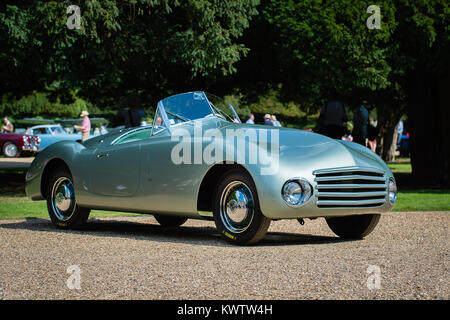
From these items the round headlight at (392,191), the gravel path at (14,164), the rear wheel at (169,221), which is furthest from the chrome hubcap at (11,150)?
the round headlight at (392,191)

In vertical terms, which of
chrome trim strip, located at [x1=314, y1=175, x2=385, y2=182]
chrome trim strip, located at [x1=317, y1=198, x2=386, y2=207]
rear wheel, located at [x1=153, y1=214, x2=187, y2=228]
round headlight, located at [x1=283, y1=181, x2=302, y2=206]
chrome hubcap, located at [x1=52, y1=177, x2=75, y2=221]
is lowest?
rear wheel, located at [x1=153, y1=214, x2=187, y2=228]

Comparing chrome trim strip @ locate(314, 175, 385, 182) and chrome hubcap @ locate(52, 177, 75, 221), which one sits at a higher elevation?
chrome trim strip @ locate(314, 175, 385, 182)

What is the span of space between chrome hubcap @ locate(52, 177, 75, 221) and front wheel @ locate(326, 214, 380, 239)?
313cm

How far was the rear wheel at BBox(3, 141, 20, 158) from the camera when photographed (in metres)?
33.3

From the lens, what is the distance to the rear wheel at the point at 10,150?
33.3 metres

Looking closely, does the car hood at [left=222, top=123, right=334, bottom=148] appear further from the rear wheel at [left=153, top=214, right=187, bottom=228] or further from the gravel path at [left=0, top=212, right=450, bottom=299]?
the rear wheel at [left=153, top=214, right=187, bottom=228]

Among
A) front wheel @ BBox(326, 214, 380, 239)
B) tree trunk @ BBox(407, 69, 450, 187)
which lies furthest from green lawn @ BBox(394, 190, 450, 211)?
front wheel @ BBox(326, 214, 380, 239)

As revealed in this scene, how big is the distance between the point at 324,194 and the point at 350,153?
655mm

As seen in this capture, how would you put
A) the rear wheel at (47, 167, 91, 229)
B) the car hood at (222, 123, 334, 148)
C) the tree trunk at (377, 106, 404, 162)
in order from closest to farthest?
the car hood at (222, 123, 334, 148) → the rear wheel at (47, 167, 91, 229) → the tree trunk at (377, 106, 404, 162)

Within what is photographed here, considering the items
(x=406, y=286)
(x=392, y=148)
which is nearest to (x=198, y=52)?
(x=406, y=286)

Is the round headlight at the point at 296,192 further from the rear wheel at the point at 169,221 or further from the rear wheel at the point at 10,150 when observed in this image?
the rear wheel at the point at 10,150

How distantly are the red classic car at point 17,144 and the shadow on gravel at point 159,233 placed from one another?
78.0 feet

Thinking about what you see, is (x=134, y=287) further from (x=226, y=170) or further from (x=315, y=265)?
(x=226, y=170)

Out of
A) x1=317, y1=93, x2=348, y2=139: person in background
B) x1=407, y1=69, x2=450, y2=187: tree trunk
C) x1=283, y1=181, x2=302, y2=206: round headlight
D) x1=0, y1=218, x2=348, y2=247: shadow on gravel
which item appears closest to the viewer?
x1=283, y1=181, x2=302, y2=206: round headlight
